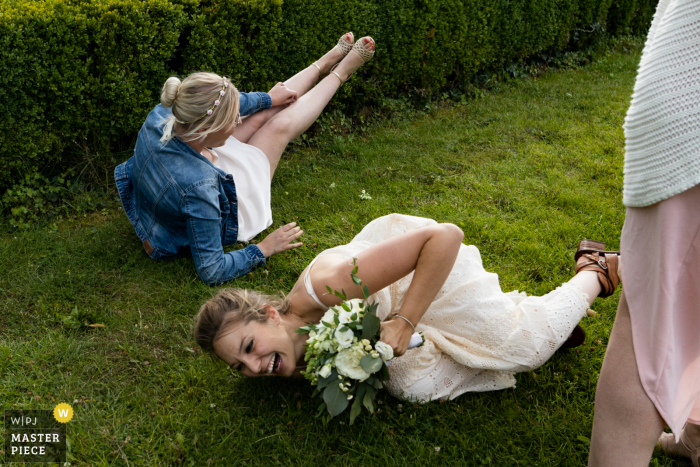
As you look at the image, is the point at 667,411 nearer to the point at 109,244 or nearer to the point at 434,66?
the point at 109,244

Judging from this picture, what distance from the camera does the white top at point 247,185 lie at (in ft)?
13.8

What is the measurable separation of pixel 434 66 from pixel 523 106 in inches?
47.5

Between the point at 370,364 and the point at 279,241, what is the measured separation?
5.96ft

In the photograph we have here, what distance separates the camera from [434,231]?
103 inches

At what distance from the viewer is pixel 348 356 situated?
7.61 ft

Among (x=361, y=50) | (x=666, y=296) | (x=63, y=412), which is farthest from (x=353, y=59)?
(x=666, y=296)

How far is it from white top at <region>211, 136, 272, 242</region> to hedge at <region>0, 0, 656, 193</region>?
1022mm

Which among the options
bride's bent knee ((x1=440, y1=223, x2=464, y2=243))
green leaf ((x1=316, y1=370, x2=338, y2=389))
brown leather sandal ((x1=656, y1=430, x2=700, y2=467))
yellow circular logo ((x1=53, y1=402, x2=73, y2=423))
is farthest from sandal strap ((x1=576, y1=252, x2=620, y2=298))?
yellow circular logo ((x1=53, y1=402, x2=73, y2=423))

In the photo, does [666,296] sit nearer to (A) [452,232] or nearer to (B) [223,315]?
(A) [452,232]

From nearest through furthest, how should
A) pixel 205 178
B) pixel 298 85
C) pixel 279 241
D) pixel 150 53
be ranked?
pixel 205 178 → pixel 279 241 → pixel 150 53 → pixel 298 85

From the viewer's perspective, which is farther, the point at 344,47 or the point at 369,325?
the point at 344,47

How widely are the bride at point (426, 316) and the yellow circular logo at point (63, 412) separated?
0.81 metres

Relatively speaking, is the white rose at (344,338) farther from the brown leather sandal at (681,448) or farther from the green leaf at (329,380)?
the brown leather sandal at (681,448)

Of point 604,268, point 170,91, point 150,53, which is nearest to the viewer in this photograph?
point 604,268
